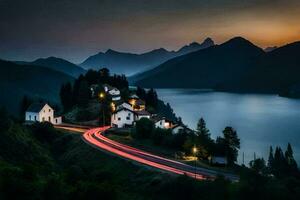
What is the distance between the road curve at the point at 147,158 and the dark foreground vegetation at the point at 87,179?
1.37 m

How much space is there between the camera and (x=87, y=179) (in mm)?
30953

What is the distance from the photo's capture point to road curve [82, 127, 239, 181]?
38.1 meters

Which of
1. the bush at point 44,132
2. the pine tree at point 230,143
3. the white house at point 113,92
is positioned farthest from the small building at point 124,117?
the pine tree at point 230,143

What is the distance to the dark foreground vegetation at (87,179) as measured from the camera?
23797mm

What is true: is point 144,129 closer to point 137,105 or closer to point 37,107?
point 137,105

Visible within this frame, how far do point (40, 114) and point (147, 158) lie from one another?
1240 inches

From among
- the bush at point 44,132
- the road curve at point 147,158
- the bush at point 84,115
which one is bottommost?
the road curve at point 147,158

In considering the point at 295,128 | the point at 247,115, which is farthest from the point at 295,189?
the point at 247,115

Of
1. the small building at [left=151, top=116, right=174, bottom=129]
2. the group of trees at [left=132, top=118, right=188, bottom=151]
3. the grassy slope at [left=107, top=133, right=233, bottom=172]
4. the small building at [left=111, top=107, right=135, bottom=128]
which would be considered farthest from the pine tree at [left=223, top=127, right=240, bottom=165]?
the small building at [left=111, top=107, right=135, bottom=128]

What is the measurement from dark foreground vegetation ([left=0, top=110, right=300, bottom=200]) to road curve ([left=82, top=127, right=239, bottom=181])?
4.49ft

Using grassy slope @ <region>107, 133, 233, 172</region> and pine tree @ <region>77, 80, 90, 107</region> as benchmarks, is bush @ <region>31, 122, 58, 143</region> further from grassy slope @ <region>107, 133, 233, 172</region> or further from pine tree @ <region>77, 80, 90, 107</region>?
pine tree @ <region>77, 80, 90, 107</region>

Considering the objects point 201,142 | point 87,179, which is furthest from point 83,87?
point 87,179

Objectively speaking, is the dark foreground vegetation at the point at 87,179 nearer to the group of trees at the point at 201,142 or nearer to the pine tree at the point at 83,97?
the group of trees at the point at 201,142

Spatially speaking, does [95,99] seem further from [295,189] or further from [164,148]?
[295,189]
